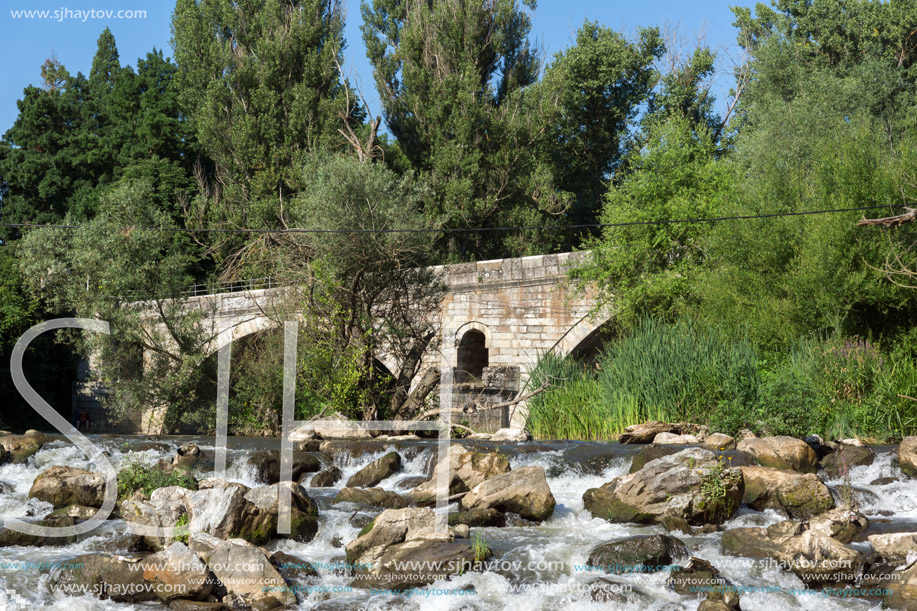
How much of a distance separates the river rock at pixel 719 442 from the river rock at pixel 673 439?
30cm

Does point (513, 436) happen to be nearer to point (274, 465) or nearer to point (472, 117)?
point (274, 465)

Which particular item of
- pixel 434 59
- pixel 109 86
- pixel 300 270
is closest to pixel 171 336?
pixel 300 270

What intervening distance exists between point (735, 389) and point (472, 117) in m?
13.5

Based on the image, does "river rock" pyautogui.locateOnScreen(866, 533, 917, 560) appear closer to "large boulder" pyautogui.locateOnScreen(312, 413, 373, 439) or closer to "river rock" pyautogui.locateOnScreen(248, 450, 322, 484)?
"river rock" pyautogui.locateOnScreen(248, 450, 322, 484)

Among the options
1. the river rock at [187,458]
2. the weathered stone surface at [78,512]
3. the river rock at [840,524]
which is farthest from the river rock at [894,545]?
the river rock at [187,458]

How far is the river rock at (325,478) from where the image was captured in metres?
10.9

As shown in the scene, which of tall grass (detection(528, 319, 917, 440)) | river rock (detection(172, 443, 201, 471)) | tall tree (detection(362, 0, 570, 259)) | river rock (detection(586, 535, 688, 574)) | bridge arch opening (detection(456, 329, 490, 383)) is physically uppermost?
tall tree (detection(362, 0, 570, 259))

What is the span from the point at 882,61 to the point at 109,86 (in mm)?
25947

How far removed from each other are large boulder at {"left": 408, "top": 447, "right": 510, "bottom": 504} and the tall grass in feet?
11.9

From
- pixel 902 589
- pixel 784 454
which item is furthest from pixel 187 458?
pixel 902 589

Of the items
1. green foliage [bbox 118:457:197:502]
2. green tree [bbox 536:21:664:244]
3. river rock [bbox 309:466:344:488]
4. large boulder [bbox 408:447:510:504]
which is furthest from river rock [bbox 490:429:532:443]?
green tree [bbox 536:21:664:244]

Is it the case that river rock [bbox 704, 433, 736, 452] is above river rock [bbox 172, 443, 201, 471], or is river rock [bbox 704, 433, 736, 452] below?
above

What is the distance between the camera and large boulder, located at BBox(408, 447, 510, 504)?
9.47 m

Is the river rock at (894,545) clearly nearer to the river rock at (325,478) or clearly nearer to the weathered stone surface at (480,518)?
the weathered stone surface at (480,518)
